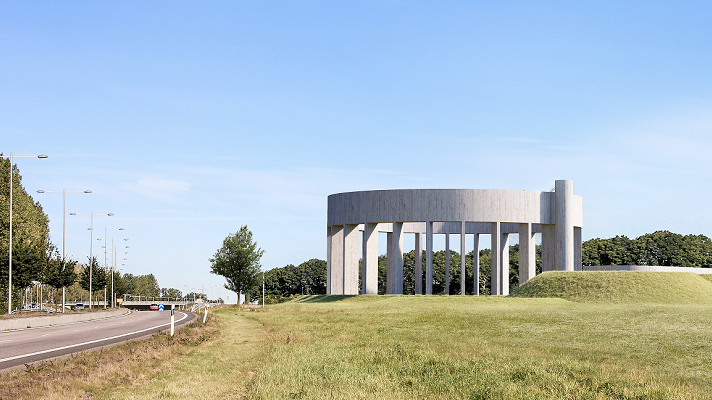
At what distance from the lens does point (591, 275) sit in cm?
6756

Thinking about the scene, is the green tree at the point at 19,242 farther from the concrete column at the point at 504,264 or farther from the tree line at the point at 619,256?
the tree line at the point at 619,256

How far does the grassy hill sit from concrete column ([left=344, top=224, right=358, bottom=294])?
1986cm

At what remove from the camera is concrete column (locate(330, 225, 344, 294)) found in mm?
83000

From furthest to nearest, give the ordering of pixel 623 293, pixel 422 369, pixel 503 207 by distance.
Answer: pixel 503 207
pixel 623 293
pixel 422 369

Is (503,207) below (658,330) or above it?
above

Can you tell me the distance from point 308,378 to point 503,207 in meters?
59.2

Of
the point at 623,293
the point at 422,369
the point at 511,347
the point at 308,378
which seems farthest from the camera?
the point at 623,293

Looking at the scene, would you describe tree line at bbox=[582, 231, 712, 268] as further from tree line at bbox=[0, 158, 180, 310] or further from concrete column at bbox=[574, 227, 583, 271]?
tree line at bbox=[0, 158, 180, 310]

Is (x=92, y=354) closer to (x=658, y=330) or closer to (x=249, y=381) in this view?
(x=249, y=381)

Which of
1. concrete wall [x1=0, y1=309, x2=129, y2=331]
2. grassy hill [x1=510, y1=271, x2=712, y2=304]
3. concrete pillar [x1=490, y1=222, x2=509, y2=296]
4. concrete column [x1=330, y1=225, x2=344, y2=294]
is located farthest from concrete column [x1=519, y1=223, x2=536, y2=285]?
concrete wall [x1=0, y1=309, x2=129, y2=331]

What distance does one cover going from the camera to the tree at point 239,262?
3199 inches

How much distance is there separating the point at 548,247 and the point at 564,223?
582 cm

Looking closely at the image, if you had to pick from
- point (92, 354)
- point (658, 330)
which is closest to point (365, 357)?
point (92, 354)

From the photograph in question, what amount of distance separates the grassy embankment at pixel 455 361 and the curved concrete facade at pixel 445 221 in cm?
3435
